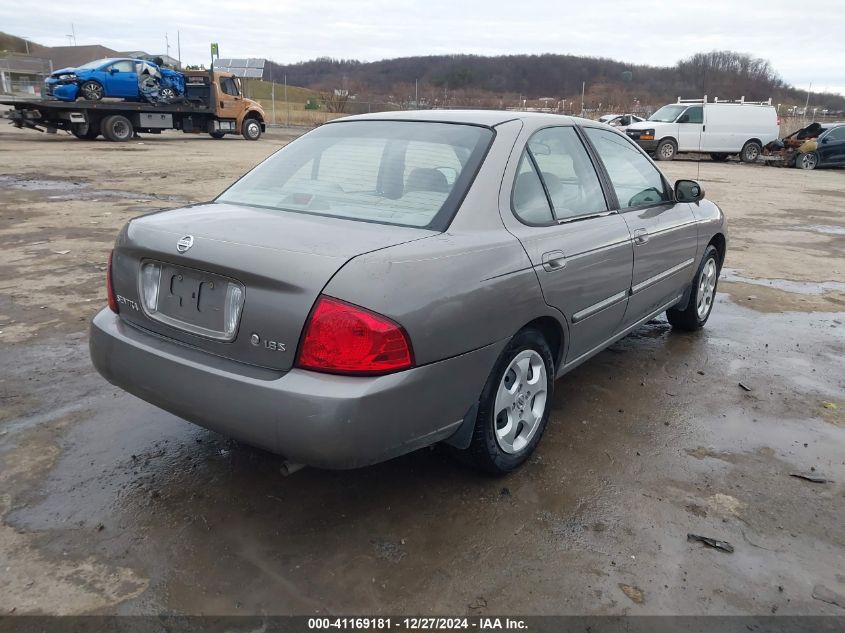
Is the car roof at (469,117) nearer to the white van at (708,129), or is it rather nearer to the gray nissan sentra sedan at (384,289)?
the gray nissan sentra sedan at (384,289)

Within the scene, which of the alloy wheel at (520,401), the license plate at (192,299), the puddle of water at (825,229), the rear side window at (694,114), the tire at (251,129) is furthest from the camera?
the tire at (251,129)

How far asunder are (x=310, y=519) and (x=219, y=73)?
25423 mm

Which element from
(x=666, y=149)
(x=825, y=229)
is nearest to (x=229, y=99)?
(x=666, y=149)

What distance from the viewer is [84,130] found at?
22.0m

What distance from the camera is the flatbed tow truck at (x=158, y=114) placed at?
68.4ft

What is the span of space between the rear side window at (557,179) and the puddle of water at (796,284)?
4.18 meters

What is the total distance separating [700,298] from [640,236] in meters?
1.68

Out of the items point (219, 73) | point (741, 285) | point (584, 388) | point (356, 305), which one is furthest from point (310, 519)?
point (219, 73)

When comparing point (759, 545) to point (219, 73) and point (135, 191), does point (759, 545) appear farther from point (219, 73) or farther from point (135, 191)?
point (219, 73)

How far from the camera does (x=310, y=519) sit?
8.77 ft

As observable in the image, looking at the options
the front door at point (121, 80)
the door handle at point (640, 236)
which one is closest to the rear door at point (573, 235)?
the door handle at point (640, 236)

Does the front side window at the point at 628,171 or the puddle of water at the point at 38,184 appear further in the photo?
the puddle of water at the point at 38,184

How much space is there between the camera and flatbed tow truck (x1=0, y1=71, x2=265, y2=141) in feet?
68.4

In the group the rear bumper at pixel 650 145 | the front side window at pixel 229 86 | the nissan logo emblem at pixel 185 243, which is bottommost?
the nissan logo emblem at pixel 185 243
